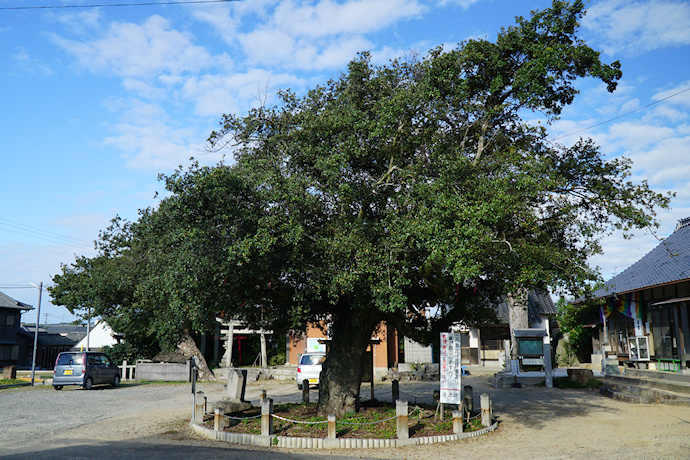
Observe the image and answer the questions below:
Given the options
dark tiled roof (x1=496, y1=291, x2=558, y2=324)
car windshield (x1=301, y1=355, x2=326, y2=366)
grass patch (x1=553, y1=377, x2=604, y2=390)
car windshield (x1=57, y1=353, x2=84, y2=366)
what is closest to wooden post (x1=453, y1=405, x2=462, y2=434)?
car windshield (x1=301, y1=355, x2=326, y2=366)

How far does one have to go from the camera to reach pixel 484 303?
587 inches

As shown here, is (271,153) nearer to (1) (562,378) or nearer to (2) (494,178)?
(2) (494,178)

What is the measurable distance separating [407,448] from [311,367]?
40.8 ft

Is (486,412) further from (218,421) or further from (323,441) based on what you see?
(218,421)

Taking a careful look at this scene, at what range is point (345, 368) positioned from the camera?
1298 centimetres

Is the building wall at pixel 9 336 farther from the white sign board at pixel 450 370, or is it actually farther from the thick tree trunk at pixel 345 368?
the white sign board at pixel 450 370

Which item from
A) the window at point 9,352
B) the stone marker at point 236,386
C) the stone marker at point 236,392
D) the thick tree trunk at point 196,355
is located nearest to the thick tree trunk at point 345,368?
the stone marker at point 236,392

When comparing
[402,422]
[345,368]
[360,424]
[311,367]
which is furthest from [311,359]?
[402,422]

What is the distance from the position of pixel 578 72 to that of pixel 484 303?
6663mm

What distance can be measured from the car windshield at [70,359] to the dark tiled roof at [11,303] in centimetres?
2341

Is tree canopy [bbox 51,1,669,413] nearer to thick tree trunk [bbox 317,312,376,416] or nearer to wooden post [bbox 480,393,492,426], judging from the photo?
thick tree trunk [bbox 317,312,376,416]

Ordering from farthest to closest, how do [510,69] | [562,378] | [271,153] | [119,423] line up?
[562,378], [119,423], [271,153], [510,69]

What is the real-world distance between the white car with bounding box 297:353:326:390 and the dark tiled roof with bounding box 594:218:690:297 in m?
11.8

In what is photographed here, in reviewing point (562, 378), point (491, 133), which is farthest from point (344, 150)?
point (562, 378)
